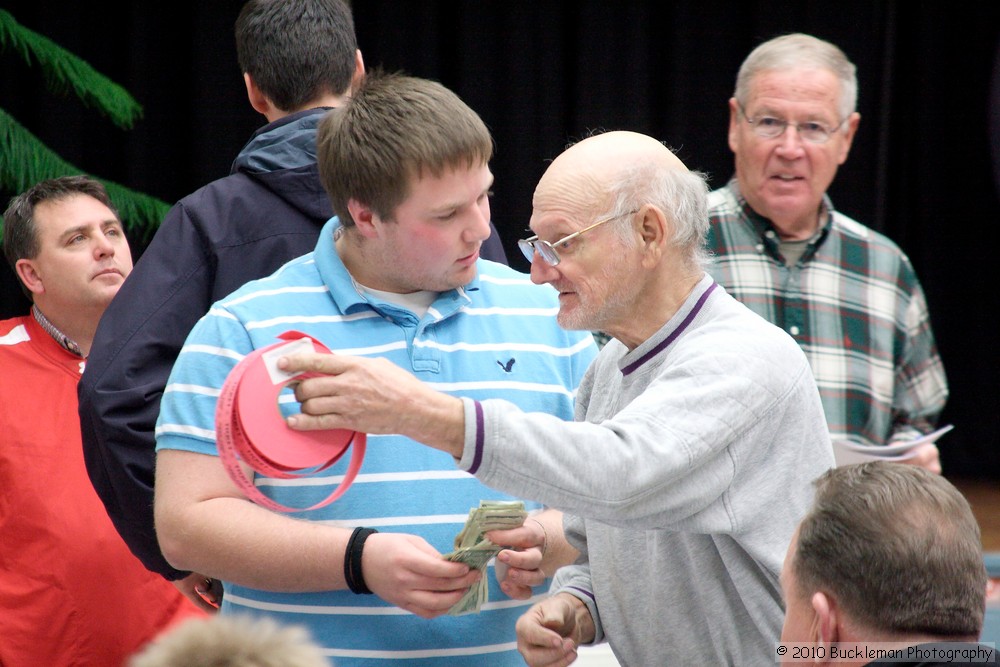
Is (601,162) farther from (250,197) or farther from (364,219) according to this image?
(250,197)

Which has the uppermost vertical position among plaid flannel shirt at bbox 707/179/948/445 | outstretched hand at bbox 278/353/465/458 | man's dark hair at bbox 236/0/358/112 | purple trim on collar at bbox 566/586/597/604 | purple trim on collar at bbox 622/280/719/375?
man's dark hair at bbox 236/0/358/112

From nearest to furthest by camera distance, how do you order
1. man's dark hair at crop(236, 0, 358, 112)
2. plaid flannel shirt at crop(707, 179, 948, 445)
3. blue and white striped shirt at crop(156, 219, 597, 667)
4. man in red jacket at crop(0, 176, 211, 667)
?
blue and white striped shirt at crop(156, 219, 597, 667)
man's dark hair at crop(236, 0, 358, 112)
man in red jacket at crop(0, 176, 211, 667)
plaid flannel shirt at crop(707, 179, 948, 445)

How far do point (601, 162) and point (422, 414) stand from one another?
1.74ft

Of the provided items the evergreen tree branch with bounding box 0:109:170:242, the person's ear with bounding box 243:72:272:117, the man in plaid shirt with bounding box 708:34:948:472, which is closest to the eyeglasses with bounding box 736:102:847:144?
the man in plaid shirt with bounding box 708:34:948:472

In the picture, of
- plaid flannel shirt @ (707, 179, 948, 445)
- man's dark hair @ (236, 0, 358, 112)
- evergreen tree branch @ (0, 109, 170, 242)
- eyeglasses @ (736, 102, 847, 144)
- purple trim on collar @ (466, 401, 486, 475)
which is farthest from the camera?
evergreen tree branch @ (0, 109, 170, 242)

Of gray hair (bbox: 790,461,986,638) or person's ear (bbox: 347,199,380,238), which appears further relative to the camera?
person's ear (bbox: 347,199,380,238)

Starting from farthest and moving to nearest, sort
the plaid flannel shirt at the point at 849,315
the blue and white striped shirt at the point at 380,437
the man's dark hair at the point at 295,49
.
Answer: the plaid flannel shirt at the point at 849,315 < the man's dark hair at the point at 295,49 < the blue and white striped shirt at the point at 380,437

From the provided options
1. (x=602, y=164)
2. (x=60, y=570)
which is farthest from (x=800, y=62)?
(x=60, y=570)

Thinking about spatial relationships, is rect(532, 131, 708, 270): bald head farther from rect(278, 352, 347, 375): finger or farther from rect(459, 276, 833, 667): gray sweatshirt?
rect(278, 352, 347, 375): finger

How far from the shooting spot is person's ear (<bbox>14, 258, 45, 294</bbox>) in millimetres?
3338

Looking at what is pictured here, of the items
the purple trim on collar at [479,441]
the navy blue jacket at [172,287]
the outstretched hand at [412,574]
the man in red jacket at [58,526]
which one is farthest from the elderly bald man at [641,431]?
the man in red jacket at [58,526]

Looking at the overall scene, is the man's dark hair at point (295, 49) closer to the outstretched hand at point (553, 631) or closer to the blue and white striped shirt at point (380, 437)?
the blue and white striped shirt at point (380, 437)

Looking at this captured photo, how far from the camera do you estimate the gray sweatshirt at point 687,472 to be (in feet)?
5.18

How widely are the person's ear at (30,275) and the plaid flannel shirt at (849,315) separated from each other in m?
1.81
